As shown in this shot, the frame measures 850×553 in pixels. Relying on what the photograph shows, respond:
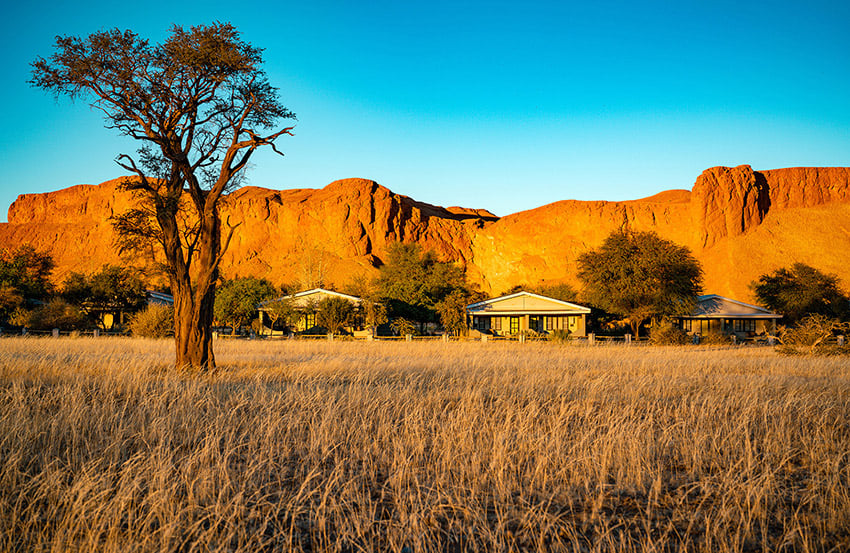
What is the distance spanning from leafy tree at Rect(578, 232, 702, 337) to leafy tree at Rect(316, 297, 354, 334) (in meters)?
18.6

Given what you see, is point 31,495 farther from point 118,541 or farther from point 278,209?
point 278,209

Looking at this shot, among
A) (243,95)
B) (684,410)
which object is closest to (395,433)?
(684,410)

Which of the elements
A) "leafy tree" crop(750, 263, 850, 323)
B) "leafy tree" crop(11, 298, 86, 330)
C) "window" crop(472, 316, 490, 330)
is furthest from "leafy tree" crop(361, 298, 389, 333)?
"leafy tree" crop(750, 263, 850, 323)

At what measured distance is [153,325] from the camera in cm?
3200

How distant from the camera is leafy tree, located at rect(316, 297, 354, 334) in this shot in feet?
127

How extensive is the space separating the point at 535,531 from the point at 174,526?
236 cm

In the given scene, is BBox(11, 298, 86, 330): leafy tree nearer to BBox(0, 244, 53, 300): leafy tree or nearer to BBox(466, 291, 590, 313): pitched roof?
BBox(0, 244, 53, 300): leafy tree

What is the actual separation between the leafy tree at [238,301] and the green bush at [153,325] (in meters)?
6.90

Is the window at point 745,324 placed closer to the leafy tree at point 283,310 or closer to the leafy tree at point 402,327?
the leafy tree at point 402,327

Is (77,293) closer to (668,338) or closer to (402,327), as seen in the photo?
(402,327)

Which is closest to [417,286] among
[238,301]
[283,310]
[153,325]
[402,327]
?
[402,327]

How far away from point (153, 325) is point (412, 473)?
31774 mm

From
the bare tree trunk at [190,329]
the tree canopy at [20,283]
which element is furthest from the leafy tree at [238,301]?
the bare tree trunk at [190,329]

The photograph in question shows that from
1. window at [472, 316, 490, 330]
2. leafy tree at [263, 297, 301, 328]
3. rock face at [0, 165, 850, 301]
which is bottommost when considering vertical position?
window at [472, 316, 490, 330]
